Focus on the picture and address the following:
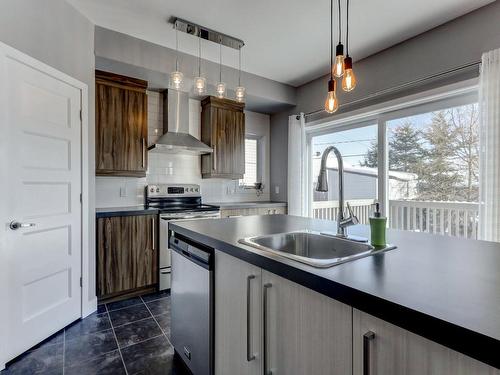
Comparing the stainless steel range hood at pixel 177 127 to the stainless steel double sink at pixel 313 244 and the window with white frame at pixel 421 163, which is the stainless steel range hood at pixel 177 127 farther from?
the stainless steel double sink at pixel 313 244

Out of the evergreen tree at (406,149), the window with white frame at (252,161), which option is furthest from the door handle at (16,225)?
the evergreen tree at (406,149)

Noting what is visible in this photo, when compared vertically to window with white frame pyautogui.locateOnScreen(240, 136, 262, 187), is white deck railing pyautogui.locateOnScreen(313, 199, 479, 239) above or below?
below

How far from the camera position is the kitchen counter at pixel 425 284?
0.57 meters

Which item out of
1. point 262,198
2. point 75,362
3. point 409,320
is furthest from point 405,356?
point 262,198

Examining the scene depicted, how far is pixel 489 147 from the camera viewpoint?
2.21 metres

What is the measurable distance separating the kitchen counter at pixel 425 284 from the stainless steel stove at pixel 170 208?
6.09ft

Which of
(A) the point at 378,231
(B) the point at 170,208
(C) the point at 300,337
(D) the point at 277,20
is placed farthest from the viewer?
(B) the point at 170,208

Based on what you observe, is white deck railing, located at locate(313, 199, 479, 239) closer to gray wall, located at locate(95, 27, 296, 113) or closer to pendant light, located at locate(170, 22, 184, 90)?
gray wall, located at locate(95, 27, 296, 113)

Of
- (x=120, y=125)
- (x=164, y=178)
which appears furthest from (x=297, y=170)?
(x=120, y=125)

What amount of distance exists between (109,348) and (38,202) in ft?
4.02

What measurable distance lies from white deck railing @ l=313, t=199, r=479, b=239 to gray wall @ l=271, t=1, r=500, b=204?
1205mm

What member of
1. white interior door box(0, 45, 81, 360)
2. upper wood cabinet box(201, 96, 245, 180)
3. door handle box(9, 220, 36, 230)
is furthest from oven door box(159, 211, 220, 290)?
door handle box(9, 220, 36, 230)

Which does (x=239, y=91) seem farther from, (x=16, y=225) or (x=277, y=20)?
(x=16, y=225)

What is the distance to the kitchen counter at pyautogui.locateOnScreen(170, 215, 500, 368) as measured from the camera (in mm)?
570
